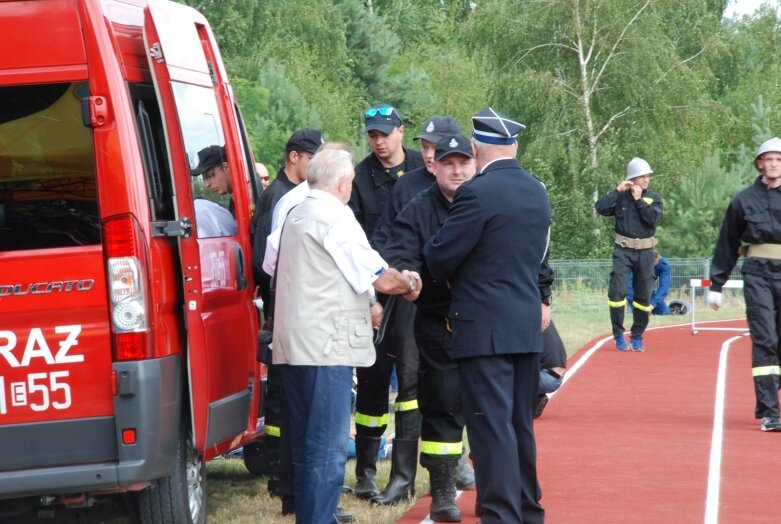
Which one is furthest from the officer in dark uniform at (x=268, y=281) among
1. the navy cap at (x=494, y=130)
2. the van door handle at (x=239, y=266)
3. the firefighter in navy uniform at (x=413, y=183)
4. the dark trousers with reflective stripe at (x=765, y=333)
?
the dark trousers with reflective stripe at (x=765, y=333)

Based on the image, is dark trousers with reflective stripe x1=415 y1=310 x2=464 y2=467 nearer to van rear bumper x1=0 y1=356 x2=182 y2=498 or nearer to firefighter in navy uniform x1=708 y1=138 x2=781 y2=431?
van rear bumper x1=0 y1=356 x2=182 y2=498

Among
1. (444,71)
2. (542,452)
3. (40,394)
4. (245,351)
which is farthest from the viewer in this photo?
(444,71)

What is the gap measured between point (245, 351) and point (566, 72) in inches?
1353

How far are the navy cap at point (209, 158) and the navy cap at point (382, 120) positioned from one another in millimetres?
1123

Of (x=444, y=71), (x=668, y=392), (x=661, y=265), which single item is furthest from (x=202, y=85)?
(x=444, y=71)

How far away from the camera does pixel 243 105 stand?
42.2 meters

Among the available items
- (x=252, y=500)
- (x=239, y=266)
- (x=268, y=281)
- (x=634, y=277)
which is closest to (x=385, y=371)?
(x=268, y=281)

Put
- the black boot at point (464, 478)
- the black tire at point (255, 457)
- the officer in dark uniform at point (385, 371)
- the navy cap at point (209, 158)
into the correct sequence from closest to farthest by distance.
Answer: the navy cap at point (209, 158) < the officer in dark uniform at point (385, 371) < the black boot at point (464, 478) < the black tire at point (255, 457)

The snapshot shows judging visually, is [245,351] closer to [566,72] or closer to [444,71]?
[566,72]

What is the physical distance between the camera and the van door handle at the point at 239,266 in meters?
7.56

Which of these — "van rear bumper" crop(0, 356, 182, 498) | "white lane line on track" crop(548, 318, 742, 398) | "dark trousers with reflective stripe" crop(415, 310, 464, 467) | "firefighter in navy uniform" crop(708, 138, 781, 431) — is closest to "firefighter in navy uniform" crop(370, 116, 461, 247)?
"dark trousers with reflective stripe" crop(415, 310, 464, 467)

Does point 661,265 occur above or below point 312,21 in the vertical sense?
below

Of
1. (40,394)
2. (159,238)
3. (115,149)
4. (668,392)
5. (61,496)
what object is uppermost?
(115,149)

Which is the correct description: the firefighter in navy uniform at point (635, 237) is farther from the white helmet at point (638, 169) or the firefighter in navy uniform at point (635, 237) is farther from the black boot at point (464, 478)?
the black boot at point (464, 478)
